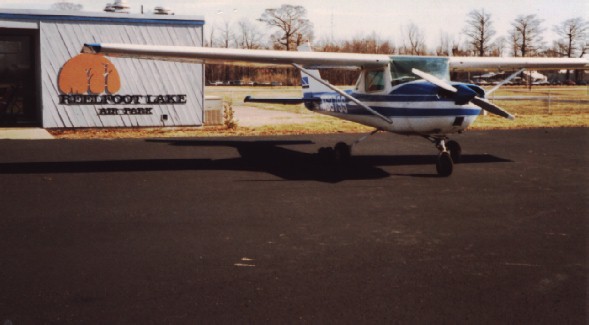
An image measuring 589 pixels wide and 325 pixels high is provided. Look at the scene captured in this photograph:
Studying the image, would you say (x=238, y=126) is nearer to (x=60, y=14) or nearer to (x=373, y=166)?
(x=60, y=14)

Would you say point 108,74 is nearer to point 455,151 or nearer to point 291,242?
point 455,151

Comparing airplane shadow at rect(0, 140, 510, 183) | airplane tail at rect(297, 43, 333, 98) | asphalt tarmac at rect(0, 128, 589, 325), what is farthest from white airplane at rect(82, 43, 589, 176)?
airplane tail at rect(297, 43, 333, 98)

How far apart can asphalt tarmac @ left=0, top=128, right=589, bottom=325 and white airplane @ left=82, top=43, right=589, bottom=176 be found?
827 millimetres

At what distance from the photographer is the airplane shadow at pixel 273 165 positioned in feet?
33.3

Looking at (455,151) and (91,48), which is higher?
(91,48)

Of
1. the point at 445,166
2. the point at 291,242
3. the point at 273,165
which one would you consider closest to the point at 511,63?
the point at 445,166

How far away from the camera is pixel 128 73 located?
18141mm

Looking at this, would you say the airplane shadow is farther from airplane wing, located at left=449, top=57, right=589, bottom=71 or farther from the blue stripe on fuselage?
airplane wing, located at left=449, top=57, right=589, bottom=71

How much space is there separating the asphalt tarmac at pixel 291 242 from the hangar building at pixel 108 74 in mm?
6735

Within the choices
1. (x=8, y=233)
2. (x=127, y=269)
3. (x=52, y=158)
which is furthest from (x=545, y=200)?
(x=52, y=158)

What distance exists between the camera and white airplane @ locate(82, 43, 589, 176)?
377 inches

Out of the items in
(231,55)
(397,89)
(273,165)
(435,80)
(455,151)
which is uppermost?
(231,55)

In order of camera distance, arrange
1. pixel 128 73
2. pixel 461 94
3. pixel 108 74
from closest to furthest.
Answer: pixel 461 94 → pixel 108 74 → pixel 128 73

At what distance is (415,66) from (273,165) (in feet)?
11.1
